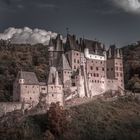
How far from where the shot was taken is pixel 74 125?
70812mm

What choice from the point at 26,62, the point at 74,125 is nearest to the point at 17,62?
the point at 26,62

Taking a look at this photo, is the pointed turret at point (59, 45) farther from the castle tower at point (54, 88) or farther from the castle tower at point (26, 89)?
the castle tower at point (26, 89)

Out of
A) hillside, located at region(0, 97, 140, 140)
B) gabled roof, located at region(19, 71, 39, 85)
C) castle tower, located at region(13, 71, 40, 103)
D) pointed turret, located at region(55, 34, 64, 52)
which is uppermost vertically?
pointed turret, located at region(55, 34, 64, 52)

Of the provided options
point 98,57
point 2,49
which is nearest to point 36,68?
point 98,57

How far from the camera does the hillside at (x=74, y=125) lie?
6781 cm

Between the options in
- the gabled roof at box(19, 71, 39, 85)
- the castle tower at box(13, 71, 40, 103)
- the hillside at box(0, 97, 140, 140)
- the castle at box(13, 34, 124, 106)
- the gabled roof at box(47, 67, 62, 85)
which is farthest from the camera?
the gabled roof at box(47, 67, 62, 85)

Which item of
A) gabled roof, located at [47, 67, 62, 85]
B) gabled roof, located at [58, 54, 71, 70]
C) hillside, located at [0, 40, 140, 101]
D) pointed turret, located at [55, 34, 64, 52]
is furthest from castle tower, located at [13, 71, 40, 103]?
pointed turret, located at [55, 34, 64, 52]

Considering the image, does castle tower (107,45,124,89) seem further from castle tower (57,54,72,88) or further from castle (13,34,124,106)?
castle tower (57,54,72,88)

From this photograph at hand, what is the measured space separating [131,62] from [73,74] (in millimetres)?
33642

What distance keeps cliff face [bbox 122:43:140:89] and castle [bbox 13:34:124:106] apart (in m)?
8.11

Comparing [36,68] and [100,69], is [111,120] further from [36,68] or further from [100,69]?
[36,68]

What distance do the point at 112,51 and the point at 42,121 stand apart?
27556 millimetres

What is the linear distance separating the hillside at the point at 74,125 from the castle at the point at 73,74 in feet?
15.7

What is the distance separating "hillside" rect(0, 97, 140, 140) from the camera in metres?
67.8
